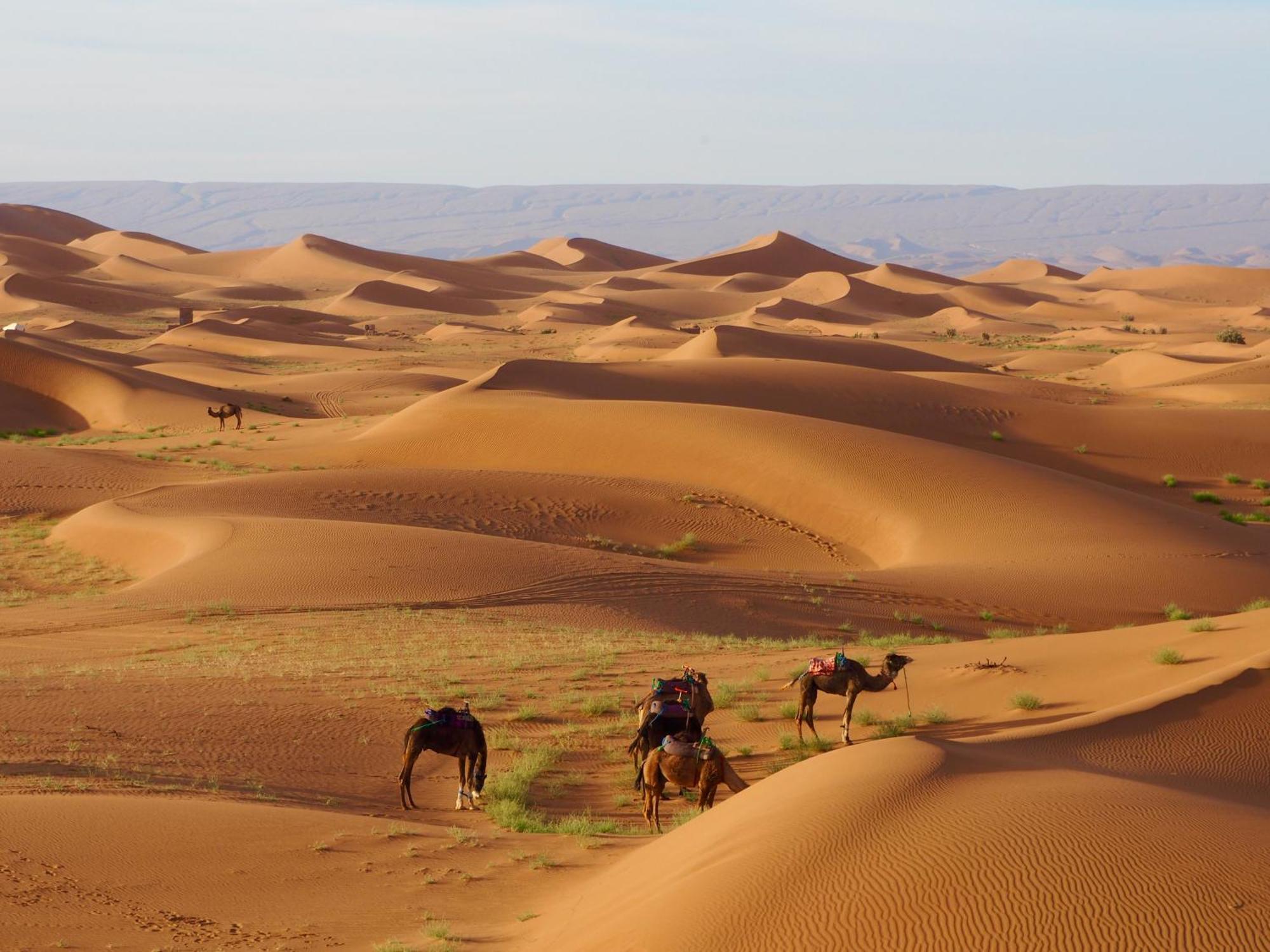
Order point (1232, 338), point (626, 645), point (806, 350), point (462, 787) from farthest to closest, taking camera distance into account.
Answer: point (1232, 338)
point (806, 350)
point (626, 645)
point (462, 787)

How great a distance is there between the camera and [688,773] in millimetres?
10031

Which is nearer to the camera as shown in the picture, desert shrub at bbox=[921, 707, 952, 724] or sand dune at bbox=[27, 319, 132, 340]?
desert shrub at bbox=[921, 707, 952, 724]

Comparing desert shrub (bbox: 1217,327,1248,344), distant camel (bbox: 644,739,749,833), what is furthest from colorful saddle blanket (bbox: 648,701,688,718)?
desert shrub (bbox: 1217,327,1248,344)

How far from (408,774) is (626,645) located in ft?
21.7

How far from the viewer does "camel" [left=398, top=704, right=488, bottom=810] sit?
1059 centimetres

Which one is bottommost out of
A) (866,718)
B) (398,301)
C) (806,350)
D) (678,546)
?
(866,718)

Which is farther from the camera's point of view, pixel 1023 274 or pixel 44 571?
pixel 1023 274

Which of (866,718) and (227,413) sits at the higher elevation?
(227,413)

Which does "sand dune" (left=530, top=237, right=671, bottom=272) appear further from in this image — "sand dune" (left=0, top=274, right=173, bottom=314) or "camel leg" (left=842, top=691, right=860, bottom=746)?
"camel leg" (left=842, top=691, right=860, bottom=746)

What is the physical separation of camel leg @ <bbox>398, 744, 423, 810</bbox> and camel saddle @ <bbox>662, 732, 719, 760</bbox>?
6.19 feet

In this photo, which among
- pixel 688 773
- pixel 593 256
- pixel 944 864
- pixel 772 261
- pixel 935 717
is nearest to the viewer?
pixel 944 864

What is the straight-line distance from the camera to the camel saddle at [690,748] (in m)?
9.92

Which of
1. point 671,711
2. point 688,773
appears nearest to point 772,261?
point 671,711

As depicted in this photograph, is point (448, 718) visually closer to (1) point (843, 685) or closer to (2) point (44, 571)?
(1) point (843, 685)
